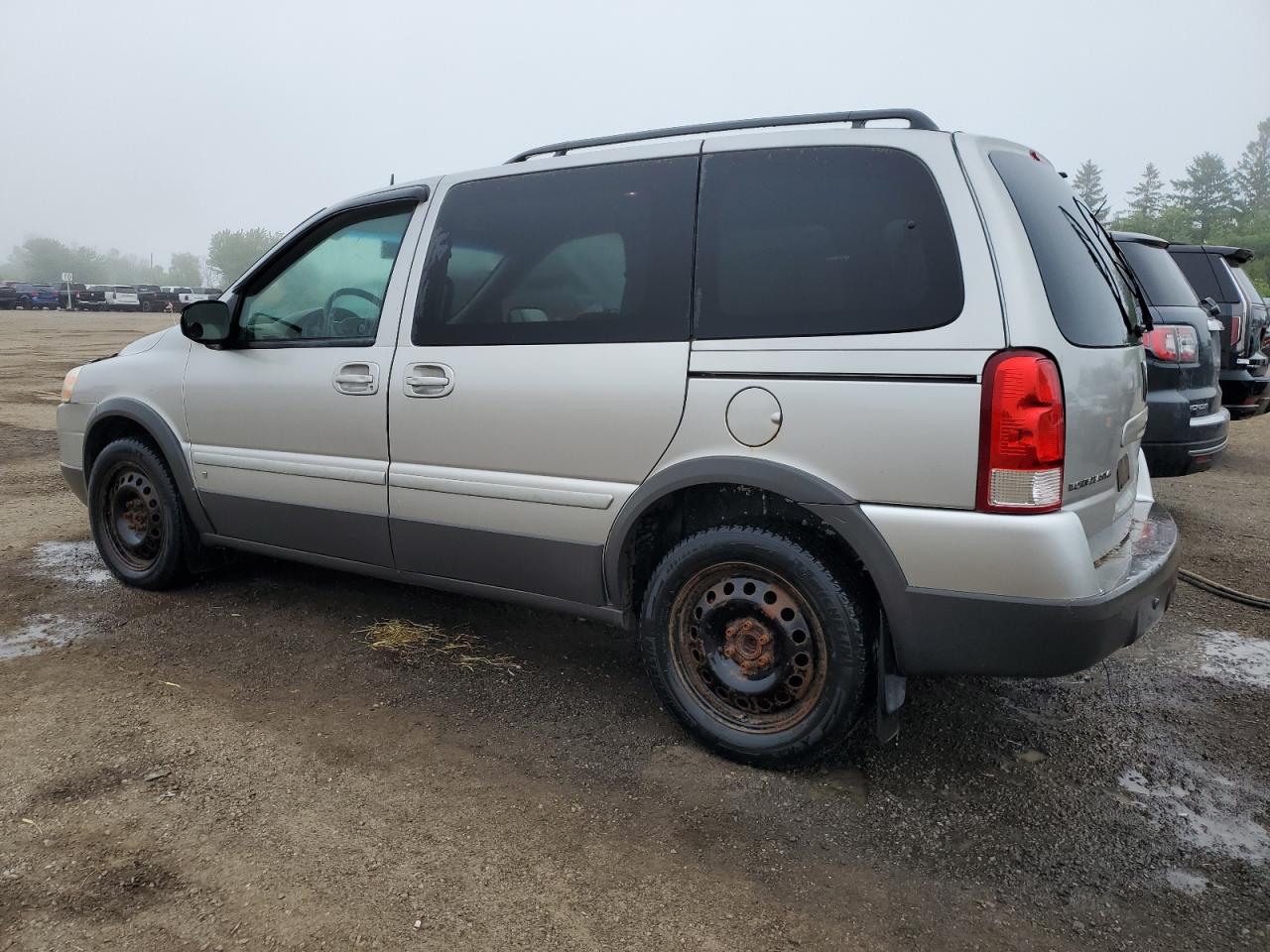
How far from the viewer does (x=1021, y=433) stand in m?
2.40

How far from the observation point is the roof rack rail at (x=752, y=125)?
287 centimetres

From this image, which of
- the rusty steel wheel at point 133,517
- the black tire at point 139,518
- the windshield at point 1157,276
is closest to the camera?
the black tire at point 139,518

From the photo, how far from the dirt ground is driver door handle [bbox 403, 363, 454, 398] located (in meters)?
1.09

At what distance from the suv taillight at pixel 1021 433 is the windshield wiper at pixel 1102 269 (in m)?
0.76

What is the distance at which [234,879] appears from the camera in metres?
2.34

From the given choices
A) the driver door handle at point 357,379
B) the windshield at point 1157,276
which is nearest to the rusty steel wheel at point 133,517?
the driver door handle at point 357,379

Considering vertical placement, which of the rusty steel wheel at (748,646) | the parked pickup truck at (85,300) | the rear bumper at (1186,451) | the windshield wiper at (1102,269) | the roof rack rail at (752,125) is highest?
the parked pickup truck at (85,300)

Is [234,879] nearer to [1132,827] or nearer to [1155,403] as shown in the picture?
[1132,827]

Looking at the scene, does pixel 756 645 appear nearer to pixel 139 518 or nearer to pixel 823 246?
pixel 823 246

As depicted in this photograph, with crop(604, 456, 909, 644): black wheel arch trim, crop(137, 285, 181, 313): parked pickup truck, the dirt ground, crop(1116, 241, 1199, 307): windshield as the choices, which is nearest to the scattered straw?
the dirt ground

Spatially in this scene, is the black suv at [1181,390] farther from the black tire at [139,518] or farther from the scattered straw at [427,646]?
the black tire at [139,518]

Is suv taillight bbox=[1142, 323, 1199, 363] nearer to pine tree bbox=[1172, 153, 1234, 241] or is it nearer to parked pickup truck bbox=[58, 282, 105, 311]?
parked pickup truck bbox=[58, 282, 105, 311]

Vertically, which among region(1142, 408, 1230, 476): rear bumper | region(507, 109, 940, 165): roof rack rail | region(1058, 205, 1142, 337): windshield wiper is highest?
region(507, 109, 940, 165): roof rack rail

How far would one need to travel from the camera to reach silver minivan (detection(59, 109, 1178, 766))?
8.15 ft
